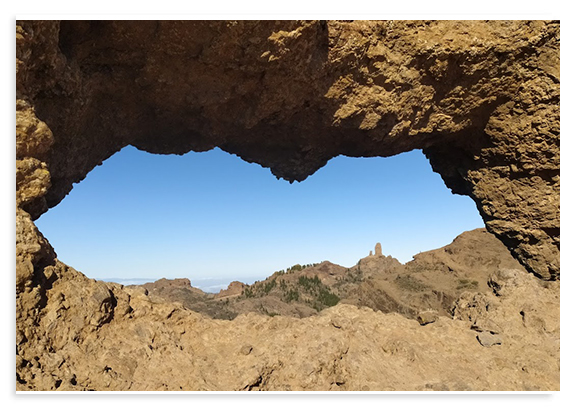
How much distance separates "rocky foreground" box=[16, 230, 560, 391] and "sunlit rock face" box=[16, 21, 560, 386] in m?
0.11

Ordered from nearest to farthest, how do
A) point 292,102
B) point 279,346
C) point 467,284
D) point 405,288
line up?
point 279,346, point 292,102, point 467,284, point 405,288

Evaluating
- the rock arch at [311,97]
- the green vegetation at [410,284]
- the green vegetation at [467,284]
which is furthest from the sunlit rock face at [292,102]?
the green vegetation at [410,284]

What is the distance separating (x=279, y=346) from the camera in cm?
517

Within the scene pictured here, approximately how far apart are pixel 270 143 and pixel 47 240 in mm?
4973

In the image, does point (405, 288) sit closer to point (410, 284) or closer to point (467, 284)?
point (410, 284)

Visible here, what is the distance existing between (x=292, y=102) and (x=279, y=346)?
4.23 metres

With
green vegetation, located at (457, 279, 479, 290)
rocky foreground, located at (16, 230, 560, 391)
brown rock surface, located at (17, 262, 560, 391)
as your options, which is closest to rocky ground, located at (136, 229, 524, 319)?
green vegetation, located at (457, 279, 479, 290)

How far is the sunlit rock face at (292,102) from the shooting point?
4797 mm

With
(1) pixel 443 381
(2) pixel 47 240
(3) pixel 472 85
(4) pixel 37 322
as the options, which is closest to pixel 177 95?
(2) pixel 47 240

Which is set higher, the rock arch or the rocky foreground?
the rock arch

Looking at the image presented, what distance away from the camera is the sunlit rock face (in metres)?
4.80

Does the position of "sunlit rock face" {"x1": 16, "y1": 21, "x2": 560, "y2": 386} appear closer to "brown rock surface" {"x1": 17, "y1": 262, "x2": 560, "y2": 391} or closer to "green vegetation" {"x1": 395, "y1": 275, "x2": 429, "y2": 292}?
"brown rock surface" {"x1": 17, "y1": 262, "x2": 560, "y2": 391}

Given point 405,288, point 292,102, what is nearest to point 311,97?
point 292,102

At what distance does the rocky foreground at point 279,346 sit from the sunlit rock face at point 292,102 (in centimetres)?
11
